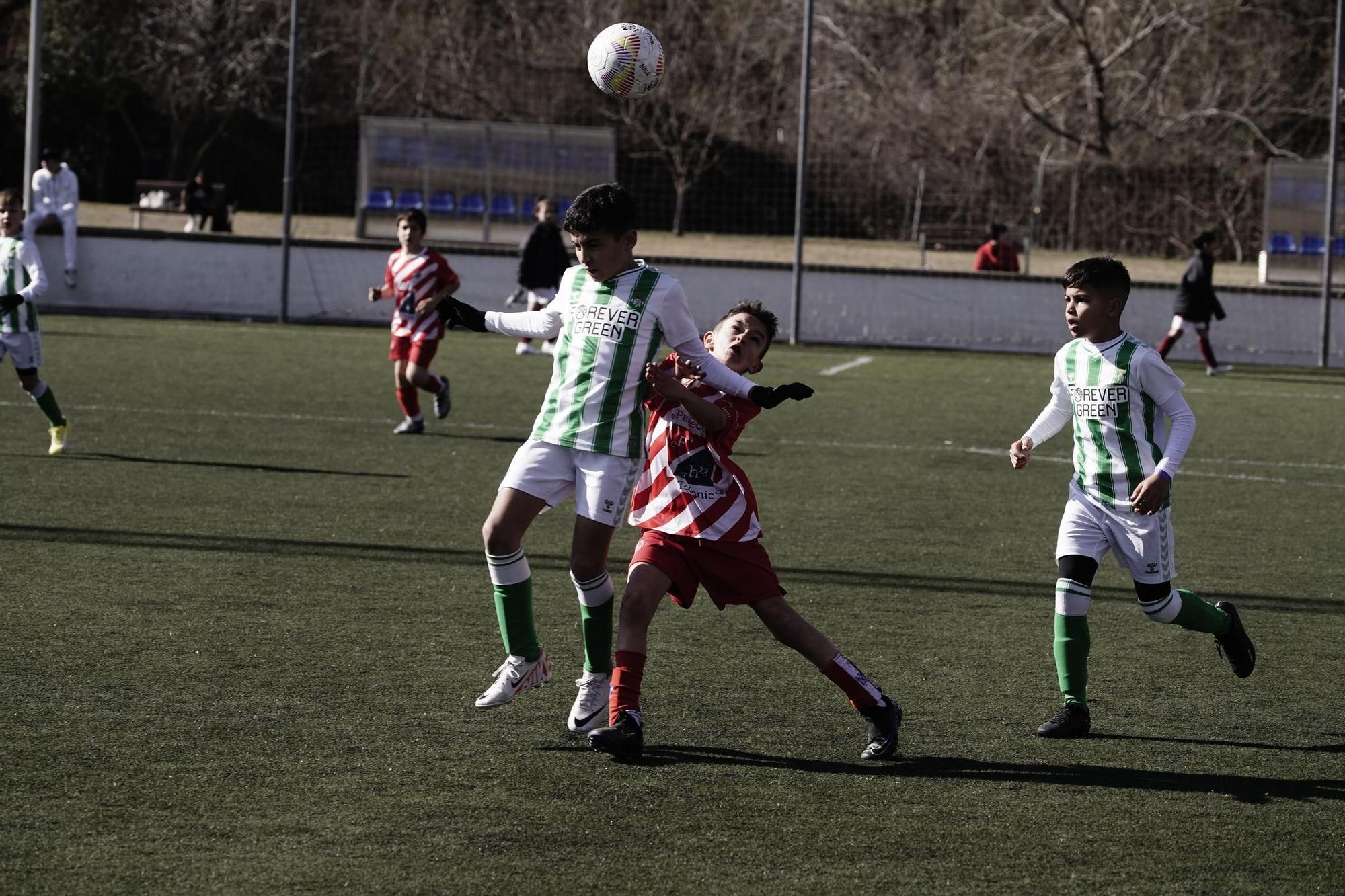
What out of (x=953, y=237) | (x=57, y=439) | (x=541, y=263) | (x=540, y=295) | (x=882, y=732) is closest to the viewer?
(x=882, y=732)

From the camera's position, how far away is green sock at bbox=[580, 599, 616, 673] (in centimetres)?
535

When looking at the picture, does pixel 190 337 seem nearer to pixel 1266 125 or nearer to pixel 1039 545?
pixel 1039 545

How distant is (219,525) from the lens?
343 inches

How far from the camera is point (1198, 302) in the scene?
19125 millimetres

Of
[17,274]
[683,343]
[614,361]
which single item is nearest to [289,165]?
[17,274]

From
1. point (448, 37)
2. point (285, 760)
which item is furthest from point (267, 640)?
point (448, 37)

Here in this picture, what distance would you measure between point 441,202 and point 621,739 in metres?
20.4

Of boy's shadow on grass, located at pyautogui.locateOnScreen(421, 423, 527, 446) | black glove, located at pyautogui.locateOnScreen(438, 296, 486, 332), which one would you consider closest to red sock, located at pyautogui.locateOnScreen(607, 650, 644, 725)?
black glove, located at pyautogui.locateOnScreen(438, 296, 486, 332)

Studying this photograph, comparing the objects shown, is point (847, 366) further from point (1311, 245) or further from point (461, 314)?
point (461, 314)

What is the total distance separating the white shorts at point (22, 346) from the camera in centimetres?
1105

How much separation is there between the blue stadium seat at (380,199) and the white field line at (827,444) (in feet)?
36.4

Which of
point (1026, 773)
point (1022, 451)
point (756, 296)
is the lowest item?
point (1026, 773)

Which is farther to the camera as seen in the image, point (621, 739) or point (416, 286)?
point (416, 286)

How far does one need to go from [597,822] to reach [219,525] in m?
4.81
